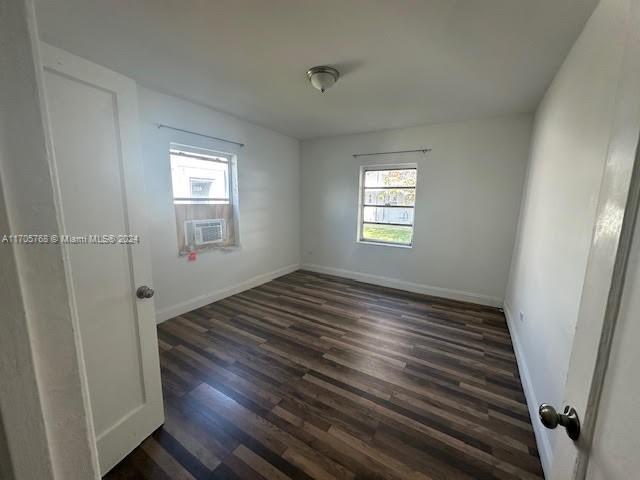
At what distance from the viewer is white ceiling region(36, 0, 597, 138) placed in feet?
4.75

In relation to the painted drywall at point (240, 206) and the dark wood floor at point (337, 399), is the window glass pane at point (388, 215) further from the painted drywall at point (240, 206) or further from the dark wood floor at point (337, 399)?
the dark wood floor at point (337, 399)

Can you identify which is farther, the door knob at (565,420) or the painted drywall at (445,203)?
the painted drywall at (445,203)

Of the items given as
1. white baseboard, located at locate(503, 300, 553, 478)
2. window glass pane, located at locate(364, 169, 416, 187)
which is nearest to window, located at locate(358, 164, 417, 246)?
window glass pane, located at locate(364, 169, 416, 187)

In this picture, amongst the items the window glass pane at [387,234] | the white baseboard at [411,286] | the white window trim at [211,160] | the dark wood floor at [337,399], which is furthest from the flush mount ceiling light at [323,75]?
the white baseboard at [411,286]

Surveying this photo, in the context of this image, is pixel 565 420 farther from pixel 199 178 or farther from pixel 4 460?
pixel 199 178

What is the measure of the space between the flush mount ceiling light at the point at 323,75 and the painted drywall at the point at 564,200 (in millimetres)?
1548

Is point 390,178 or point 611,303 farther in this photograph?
point 390,178

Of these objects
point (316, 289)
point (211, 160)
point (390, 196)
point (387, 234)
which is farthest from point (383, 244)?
point (211, 160)

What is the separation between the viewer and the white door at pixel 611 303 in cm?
45

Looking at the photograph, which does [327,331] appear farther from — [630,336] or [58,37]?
[58,37]

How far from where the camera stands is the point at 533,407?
1.68 metres

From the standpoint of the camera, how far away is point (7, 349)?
0.37 meters

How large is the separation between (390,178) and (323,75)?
2.29 metres

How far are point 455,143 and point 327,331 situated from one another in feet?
9.65
